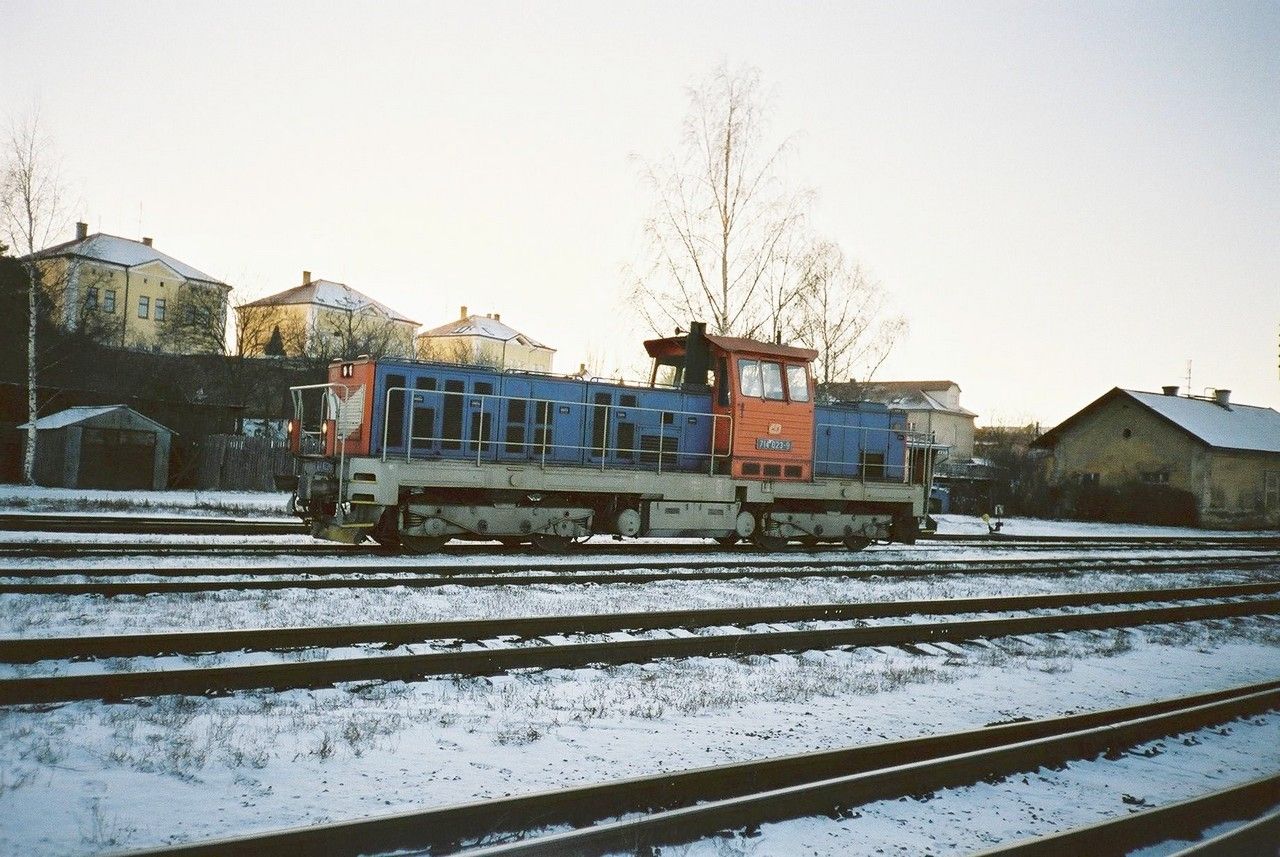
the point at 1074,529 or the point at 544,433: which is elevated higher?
the point at 544,433

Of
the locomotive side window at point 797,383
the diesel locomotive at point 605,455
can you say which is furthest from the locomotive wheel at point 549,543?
the locomotive side window at point 797,383

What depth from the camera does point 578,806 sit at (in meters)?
3.70

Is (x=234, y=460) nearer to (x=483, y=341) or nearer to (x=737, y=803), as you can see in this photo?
(x=737, y=803)

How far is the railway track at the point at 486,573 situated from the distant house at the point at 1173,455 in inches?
955

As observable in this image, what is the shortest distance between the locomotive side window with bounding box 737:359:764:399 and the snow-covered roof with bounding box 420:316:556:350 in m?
67.1

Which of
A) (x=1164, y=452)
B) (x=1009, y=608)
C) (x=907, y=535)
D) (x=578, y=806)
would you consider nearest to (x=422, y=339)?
(x=1164, y=452)

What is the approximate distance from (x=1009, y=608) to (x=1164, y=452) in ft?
108

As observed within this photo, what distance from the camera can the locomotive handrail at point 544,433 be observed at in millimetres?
12570

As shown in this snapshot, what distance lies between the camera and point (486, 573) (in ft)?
36.0

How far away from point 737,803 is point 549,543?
408 inches

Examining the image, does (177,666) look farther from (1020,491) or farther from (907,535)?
(1020,491)

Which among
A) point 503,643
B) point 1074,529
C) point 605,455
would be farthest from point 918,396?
point 503,643

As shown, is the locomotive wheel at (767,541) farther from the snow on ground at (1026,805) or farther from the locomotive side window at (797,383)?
the snow on ground at (1026,805)

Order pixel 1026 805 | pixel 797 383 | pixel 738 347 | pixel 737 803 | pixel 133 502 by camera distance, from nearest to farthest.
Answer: pixel 737 803 < pixel 1026 805 < pixel 738 347 < pixel 797 383 < pixel 133 502
